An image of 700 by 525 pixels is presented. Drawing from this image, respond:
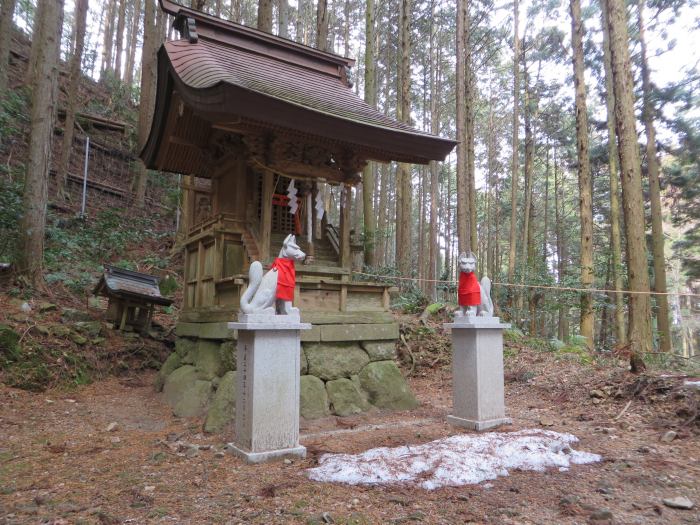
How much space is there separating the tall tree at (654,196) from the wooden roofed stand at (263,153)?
9.31 metres

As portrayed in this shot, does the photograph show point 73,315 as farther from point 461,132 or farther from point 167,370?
point 461,132

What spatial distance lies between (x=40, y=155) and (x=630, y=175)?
37.7 ft

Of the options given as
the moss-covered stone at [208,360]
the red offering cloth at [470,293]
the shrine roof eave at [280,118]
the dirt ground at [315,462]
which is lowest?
the dirt ground at [315,462]

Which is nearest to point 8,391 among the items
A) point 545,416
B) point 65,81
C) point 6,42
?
point 545,416

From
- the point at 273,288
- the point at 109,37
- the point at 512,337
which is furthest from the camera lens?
the point at 109,37

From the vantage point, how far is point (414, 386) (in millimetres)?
8477

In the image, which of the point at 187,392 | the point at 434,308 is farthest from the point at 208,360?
the point at 434,308

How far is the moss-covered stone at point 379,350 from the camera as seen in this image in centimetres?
687

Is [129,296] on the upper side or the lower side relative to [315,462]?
upper

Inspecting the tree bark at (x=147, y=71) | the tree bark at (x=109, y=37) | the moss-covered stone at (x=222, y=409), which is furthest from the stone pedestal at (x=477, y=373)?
the tree bark at (x=109, y=37)

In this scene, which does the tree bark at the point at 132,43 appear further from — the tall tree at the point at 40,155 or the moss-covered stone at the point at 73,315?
the moss-covered stone at the point at 73,315

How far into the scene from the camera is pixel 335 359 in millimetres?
6504

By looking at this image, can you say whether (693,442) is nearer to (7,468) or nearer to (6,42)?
(7,468)

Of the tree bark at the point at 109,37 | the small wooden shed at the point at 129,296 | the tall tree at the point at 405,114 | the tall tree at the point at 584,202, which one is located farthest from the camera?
the tree bark at the point at 109,37
